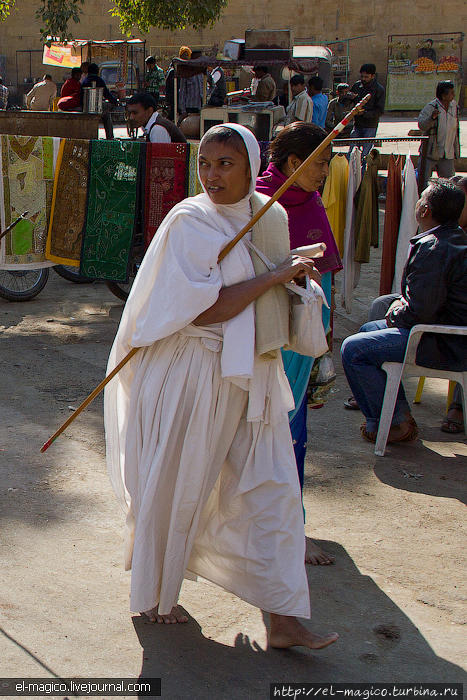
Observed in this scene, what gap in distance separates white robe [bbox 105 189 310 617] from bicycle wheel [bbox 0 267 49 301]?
16.9 feet

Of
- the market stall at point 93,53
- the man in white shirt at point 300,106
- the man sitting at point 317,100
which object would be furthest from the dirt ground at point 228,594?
the market stall at point 93,53

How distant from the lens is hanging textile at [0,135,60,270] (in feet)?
23.3

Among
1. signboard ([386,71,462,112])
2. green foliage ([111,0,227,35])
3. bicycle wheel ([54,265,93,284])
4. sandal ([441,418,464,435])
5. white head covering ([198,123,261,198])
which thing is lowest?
sandal ([441,418,464,435])

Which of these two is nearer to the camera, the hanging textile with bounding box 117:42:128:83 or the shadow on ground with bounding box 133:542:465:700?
the shadow on ground with bounding box 133:542:465:700

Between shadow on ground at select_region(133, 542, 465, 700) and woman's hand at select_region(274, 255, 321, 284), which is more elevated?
woman's hand at select_region(274, 255, 321, 284)

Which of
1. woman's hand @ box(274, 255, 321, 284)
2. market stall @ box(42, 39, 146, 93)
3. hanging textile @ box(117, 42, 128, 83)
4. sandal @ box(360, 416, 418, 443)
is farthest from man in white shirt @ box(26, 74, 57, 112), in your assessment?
woman's hand @ box(274, 255, 321, 284)

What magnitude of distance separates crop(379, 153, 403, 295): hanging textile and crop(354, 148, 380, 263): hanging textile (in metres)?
0.25

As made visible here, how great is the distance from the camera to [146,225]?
23.5 feet

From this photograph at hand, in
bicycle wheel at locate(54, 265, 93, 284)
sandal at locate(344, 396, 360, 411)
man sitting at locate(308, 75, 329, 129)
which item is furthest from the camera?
man sitting at locate(308, 75, 329, 129)

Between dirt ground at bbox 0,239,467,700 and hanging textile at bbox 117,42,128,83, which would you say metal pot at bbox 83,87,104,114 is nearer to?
hanging textile at bbox 117,42,128,83

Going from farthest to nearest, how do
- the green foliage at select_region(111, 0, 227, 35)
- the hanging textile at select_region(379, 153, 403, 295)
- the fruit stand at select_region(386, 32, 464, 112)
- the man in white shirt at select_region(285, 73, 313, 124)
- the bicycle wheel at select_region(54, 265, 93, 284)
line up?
the fruit stand at select_region(386, 32, 464, 112) < the green foliage at select_region(111, 0, 227, 35) < the man in white shirt at select_region(285, 73, 313, 124) < the bicycle wheel at select_region(54, 265, 93, 284) < the hanging textile at select_region(379, 153, 403, 295)

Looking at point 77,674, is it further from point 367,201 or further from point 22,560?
point 367,201

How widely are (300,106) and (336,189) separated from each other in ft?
26.6

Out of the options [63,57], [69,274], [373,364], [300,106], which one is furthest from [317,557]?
[63,57]
